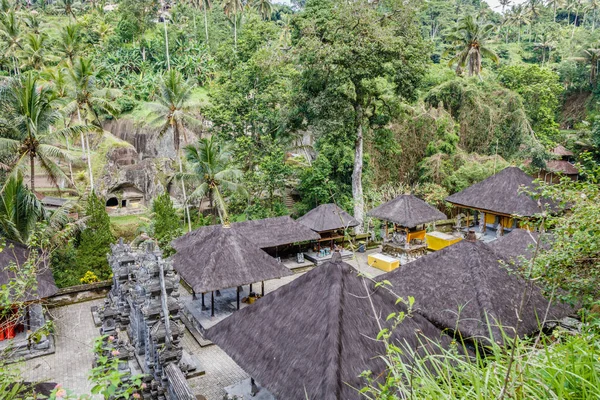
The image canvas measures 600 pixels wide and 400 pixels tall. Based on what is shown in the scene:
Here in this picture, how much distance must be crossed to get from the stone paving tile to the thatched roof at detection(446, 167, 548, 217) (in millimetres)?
16591

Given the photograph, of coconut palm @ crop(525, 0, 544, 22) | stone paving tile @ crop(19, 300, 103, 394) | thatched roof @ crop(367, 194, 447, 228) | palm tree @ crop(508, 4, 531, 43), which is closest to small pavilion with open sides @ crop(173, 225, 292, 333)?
stone paving tile @ crop(19, 300, 103, 394)

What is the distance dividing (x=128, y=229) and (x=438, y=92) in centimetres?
2179

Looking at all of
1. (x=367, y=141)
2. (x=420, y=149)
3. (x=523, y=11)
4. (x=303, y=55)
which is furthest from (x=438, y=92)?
(x=523, y=11)

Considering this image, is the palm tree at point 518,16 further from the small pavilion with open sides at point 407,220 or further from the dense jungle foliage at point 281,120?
the small pavilion with open sides at point 407,220

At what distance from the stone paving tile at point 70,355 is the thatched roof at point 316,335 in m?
4.07

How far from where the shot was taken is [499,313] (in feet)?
29.4

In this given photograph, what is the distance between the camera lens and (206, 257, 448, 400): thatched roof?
22.4 feet

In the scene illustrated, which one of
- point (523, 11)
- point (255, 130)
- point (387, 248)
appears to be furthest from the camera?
point (523, 11)

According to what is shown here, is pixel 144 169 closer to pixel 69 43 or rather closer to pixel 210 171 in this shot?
pixel 210 171

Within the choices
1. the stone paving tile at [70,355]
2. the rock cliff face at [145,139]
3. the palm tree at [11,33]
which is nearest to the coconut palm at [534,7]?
the rock cliff face at [145,139]

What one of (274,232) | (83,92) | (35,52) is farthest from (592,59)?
(35,52)

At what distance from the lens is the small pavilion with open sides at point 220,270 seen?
1297 cm

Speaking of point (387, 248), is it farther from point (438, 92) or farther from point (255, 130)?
point (438, 92)

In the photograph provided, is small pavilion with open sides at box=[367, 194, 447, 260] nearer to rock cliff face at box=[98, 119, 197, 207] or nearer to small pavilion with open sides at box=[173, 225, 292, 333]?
small pavilion with open sides at box=[173, 225, 292, 333]
